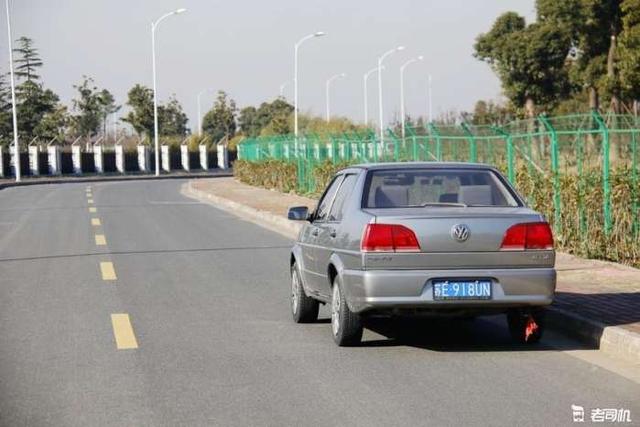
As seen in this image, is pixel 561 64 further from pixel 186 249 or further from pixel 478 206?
pixel 478 206

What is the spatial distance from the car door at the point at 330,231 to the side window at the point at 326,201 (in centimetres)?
15

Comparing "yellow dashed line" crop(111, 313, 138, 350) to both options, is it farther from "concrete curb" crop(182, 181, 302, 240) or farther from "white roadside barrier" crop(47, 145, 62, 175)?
"white roadside barrier" crop(47, 145, 62, 175)

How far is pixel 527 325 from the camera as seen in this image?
31.8 feet

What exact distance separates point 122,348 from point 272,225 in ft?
51.8

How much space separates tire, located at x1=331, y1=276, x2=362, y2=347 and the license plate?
728mm

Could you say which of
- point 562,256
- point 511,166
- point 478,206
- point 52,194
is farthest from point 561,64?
point 478,206

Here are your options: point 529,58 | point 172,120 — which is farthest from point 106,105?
Result: point 529,58

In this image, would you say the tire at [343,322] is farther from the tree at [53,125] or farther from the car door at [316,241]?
the tree at [53,125]

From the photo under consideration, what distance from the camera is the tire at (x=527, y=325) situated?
31.3 ft

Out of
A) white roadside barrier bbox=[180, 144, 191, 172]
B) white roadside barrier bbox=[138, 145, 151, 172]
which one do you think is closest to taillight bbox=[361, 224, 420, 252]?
white roadside barrier bbox=[138, 145, 151, 172]

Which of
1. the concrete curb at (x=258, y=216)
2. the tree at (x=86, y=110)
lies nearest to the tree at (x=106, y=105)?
the tree at (x=86, y=110)

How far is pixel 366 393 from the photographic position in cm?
771

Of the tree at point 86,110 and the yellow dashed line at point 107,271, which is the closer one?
the yellow dashed line at point 107,271

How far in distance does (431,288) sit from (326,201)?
232cm
